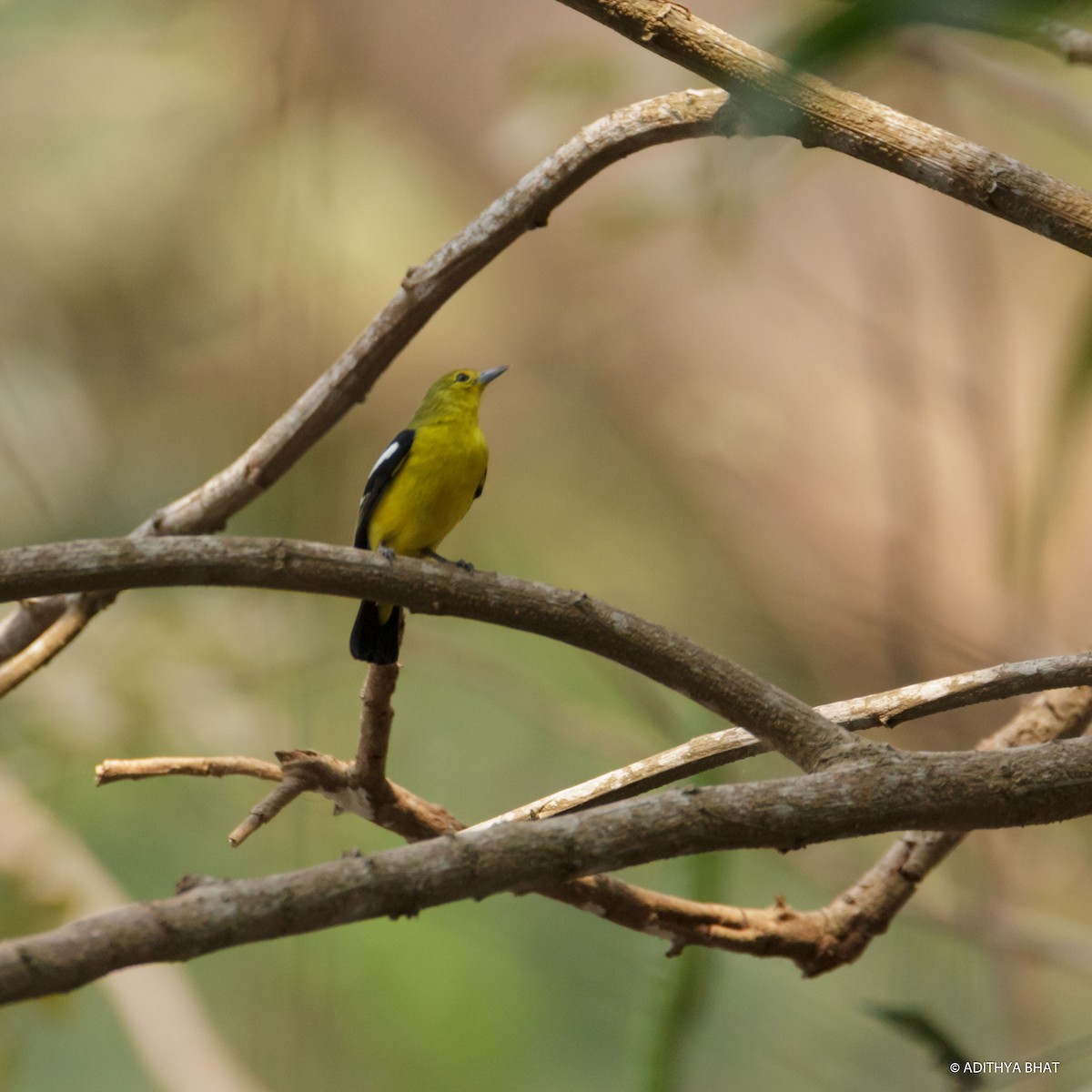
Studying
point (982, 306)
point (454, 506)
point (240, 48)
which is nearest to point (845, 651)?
point (982, 306)

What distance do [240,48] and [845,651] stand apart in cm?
452

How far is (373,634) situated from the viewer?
98.8 inches

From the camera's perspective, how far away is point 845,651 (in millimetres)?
5402

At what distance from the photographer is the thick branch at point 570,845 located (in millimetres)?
1002

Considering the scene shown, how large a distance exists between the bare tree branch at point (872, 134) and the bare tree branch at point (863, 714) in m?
0.63

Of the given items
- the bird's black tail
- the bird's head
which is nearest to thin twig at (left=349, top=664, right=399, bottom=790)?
the bird's black tail

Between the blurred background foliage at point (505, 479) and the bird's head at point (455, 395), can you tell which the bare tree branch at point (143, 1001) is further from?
the bird's head at point (455, 395)

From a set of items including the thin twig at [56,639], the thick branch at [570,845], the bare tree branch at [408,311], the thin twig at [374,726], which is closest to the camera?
the thick branch at [570,845]

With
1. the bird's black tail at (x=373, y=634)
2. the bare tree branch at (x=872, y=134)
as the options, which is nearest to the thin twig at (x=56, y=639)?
the bird's black tail at (x=373, y=634)

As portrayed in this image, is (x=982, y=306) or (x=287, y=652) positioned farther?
(x=982, y=306)

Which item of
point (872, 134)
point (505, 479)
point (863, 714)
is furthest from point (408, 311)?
point (505, 479)

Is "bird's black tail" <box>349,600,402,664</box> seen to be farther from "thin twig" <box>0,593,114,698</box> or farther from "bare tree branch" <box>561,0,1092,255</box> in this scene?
"bare tree branch" <box>561,0,1092,255</box>

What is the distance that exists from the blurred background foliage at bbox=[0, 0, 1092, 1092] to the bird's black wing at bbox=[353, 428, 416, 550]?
4.23 ft

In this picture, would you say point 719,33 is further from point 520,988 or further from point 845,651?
point 520,988
